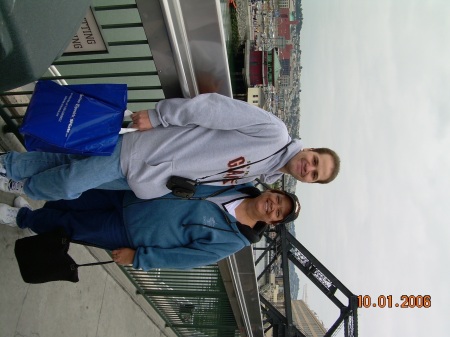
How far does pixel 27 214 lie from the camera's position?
3.07m

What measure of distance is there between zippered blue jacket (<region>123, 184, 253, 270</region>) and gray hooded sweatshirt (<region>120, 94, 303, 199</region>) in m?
0.37

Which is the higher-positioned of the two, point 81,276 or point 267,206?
point 267,206

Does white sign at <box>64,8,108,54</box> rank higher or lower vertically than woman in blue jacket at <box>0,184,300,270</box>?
higher

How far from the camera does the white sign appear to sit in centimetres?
249

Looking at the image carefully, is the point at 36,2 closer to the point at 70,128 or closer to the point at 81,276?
the point at 70,128

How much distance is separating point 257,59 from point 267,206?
9094mm

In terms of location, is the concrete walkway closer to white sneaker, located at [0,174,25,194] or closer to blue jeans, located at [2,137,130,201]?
white sneaker, located at [0,174,25,194]

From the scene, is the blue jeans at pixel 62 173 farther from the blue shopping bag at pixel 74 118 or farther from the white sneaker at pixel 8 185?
the white sneaker at pixel 8 185

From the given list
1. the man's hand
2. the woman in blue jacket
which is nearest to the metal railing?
the woman in blue jacket

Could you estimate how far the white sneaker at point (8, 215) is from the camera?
2945 mm

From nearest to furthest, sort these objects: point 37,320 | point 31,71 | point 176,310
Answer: point 31,71 < point 37,320 < point 176,310

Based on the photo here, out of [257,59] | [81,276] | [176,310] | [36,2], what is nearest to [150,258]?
[81,276]

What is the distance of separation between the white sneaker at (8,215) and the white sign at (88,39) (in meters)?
1.37

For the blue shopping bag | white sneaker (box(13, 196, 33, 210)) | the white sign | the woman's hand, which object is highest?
the white sign
